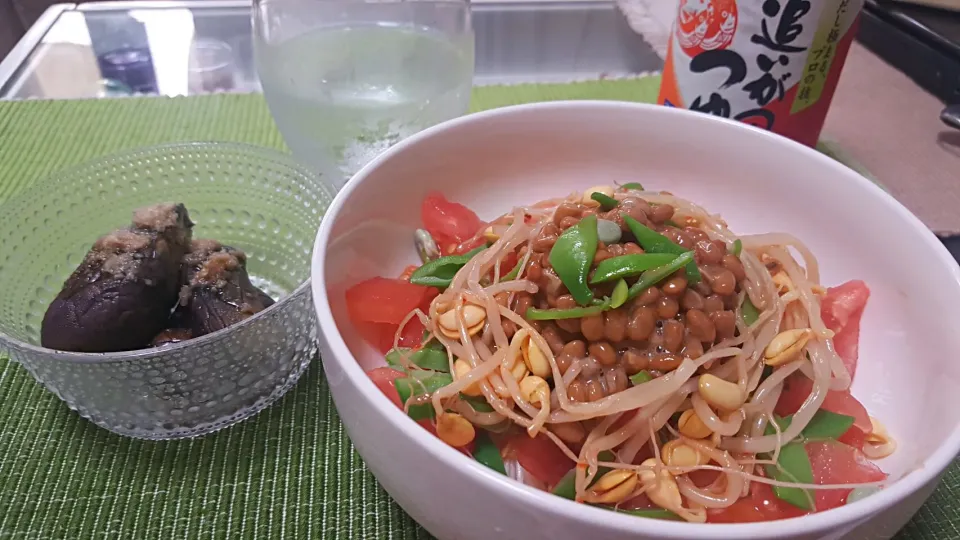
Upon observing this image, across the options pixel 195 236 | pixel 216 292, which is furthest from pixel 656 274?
pixel 195 236

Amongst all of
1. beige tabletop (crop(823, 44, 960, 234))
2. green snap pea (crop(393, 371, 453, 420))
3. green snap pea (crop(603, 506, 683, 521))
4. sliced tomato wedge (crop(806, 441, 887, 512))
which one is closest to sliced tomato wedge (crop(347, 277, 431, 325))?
green snap pea (crop(393, 371, 453, 420))

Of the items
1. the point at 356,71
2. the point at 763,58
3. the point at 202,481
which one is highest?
the point at 763,58

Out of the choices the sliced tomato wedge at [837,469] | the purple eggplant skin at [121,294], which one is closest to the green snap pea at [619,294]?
the sliced tomato wedge at [837,469]

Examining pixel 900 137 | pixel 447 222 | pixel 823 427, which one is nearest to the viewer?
pixel 823 427

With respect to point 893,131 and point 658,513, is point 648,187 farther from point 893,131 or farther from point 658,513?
point 893,131

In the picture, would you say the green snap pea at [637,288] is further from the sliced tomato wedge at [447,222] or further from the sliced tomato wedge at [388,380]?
the sliced tomato wedge at [447,222]

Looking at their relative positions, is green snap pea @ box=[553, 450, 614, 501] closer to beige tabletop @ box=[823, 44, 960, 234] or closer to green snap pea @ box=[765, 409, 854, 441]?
green snap pea @ box=[765, 409, 854, 441]
